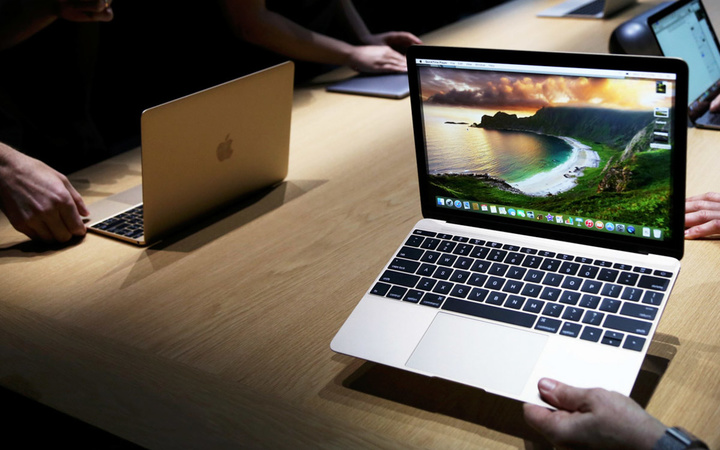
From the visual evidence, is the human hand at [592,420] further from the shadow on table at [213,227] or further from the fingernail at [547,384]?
the shadow on table at [213,227]

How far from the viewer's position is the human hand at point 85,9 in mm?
1620

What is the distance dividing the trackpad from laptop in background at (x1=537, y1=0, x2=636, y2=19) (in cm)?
207

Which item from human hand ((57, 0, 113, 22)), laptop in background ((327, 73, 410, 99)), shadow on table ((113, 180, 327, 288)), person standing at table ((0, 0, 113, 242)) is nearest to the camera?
shadow on table ((113, 180, 327, 288))

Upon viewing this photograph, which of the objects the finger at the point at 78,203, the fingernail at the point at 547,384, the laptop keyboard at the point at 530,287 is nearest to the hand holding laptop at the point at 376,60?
the finger at the point at 78,203

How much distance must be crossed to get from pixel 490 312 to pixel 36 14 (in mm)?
1372

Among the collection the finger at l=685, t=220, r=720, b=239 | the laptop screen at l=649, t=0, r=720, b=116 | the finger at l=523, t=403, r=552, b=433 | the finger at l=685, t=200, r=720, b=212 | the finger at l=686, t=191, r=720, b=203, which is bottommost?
the finger at l=685, t=220, r=720, b=239

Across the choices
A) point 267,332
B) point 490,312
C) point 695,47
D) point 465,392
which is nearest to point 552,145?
point 490,312

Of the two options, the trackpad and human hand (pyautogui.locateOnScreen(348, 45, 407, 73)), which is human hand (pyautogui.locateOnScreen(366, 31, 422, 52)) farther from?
the trackpad

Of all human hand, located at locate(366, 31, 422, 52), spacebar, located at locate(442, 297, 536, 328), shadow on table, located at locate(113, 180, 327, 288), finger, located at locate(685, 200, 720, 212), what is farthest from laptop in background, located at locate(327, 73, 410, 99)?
spacebar, located at locate(442, 297, 536, 328)

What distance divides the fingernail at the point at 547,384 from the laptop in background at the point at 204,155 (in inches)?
29.6

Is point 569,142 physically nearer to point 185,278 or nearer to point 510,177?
point 510,177

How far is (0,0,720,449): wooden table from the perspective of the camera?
88 centimetres

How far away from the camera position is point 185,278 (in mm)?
1241

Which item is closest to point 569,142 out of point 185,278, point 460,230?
point 460,230
